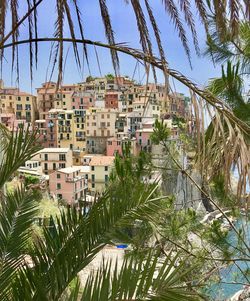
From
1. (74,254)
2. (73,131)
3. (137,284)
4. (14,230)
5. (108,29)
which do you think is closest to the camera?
(137,284)

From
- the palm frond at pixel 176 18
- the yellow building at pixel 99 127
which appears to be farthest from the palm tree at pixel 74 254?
the yellow building at pixel 99 127

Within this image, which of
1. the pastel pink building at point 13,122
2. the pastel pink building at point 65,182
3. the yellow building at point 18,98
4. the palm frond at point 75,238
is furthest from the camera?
the pastel pink building at point 65,182

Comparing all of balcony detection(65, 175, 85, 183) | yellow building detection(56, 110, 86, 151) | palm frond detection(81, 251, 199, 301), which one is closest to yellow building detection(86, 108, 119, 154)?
yellow building detection(56, 110, 86, 151)

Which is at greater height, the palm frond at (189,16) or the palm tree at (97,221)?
the palm frond at (189,16)

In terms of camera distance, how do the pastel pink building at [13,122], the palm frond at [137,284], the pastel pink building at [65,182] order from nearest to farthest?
the palm frond at [137,284]
the pastel pink building at [13,122]
the pastel pink building at [65,182]

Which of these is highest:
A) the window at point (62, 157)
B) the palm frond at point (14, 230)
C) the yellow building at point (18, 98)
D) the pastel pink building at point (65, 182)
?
the yellow building at point (18, 98)

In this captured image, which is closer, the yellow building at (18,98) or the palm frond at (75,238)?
the palm frond at (75,238)

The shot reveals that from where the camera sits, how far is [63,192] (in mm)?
20812

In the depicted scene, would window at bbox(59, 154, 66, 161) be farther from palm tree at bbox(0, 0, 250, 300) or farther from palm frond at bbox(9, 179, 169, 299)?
palm frond at bbox(9, 179, 169, 299)

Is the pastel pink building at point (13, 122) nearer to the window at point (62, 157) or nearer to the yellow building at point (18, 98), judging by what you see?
the yellow building at point (18, 98)

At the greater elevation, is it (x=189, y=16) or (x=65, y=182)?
(x=189, y=16)

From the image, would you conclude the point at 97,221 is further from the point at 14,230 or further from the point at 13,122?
the point at 13,122

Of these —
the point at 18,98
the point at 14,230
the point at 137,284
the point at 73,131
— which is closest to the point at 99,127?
the point at 73,131

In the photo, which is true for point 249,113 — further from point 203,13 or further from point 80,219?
point 80,219
